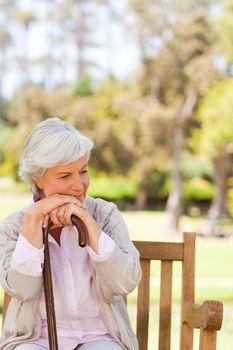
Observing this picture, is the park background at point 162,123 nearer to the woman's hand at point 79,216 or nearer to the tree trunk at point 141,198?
the tree trunk at point 141,198

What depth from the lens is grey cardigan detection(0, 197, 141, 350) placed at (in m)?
2.38

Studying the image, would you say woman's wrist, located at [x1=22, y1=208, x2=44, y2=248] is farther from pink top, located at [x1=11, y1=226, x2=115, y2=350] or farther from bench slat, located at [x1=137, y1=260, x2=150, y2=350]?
bench slat, located at [x1=137, y1=260, x2=150, y2=350]

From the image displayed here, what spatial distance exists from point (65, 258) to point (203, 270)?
10761 mm

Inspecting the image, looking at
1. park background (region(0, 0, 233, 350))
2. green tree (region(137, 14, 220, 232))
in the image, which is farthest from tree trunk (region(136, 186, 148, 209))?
green tree (region(137, 14, 220, 232))

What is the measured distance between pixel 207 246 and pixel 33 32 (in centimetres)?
2896

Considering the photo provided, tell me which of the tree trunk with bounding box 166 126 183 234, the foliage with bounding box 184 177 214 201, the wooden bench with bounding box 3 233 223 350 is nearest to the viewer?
the wooden bench with bounding box 3 233 223 350

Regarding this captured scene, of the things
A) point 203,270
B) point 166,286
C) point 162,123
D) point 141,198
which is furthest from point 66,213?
point 141,198

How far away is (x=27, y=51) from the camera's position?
1818 inches

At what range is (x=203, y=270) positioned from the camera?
42.9 feet

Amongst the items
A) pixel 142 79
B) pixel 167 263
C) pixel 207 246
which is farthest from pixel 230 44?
pixel 167 263

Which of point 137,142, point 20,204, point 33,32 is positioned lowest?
point 20,204

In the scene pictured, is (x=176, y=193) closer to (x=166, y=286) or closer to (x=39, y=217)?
(x=166, y=286)

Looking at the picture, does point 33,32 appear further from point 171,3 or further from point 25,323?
point 25,323

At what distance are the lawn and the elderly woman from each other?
345 centimetres
